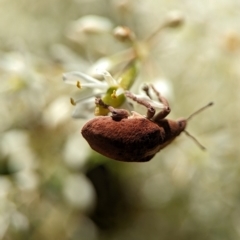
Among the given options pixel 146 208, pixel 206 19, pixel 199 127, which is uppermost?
pixel 206 19

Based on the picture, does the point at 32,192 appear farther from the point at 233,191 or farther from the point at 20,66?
the point at 233,191

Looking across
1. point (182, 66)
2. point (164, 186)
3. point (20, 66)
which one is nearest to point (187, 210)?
point (164, 186)

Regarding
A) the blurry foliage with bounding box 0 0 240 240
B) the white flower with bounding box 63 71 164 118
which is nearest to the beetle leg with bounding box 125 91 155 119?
the white flower with bounding box 63 71 164 118

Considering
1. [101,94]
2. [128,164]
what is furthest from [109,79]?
[128,164]

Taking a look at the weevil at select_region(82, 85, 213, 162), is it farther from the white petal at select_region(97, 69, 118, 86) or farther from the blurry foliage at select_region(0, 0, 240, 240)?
the blurry foliage at select_region(0, 0, 240, 240)

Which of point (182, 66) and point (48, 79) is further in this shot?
point (182, 66)

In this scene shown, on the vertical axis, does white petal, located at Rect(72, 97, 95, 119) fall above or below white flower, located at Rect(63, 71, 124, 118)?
below

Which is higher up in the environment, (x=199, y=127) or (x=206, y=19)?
(x=206, y=19)

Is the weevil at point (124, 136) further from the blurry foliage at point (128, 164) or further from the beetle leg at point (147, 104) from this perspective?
the blurry foliage at point (128, 164)
